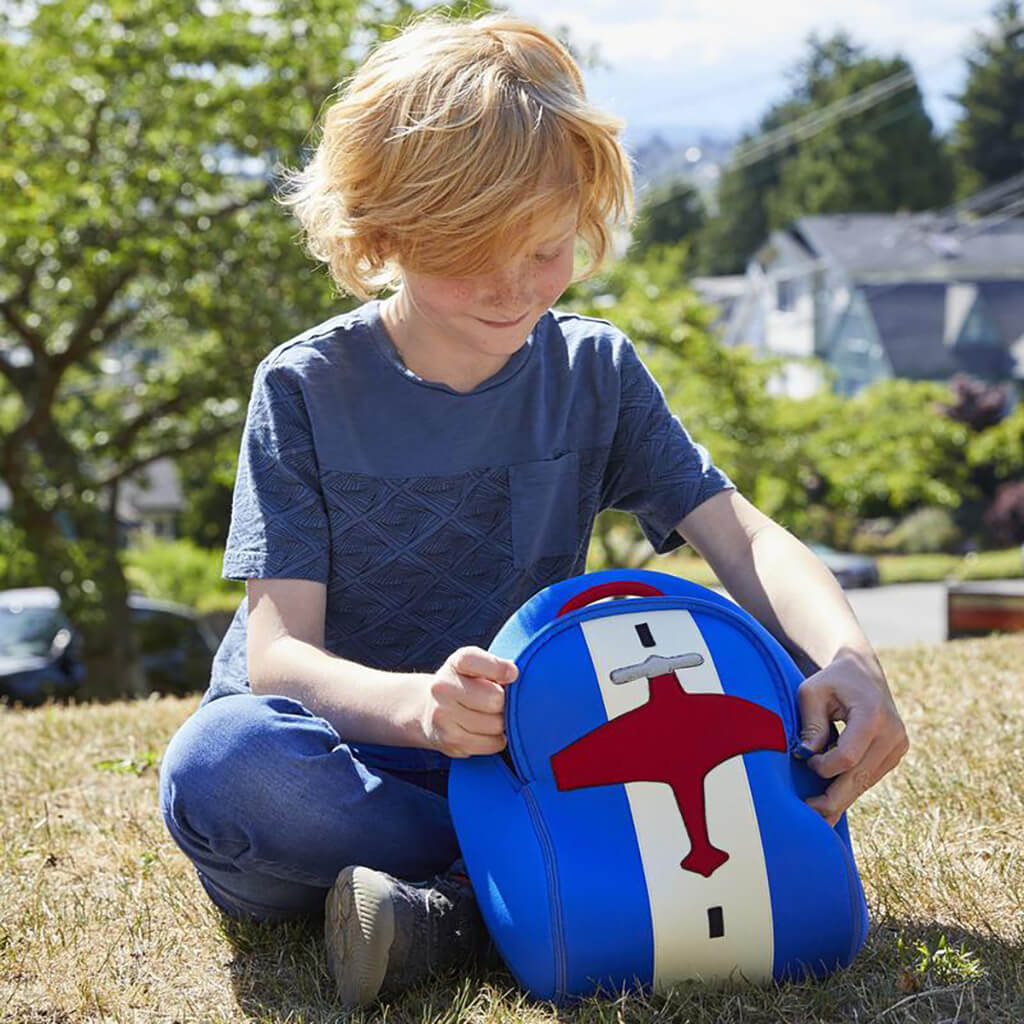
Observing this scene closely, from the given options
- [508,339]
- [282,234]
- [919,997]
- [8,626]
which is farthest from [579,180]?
[8,626]

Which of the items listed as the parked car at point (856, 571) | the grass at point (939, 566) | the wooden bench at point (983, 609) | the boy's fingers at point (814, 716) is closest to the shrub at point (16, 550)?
the wooden bench at point (983, 609)

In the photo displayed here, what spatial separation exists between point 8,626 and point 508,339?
31.5 ft

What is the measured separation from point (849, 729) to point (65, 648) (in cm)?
983

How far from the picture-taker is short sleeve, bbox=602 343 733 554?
2543 millimetres

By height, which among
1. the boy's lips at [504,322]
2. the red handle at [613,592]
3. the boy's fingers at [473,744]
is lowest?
the boy's fingers at [473,744]

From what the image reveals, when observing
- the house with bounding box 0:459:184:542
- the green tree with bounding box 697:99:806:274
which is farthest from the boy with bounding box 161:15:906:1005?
the green tree with bounding box 697:99:806:274

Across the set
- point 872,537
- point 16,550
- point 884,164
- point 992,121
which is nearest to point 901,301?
point 872,537

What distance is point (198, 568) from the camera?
25.8 m

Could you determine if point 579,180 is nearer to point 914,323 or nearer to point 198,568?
point 198,568

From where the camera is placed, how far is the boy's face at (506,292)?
2203 millimetres

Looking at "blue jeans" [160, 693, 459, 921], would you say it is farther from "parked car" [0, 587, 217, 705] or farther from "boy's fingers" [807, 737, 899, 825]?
"parked car" [0, 587, 217, 705]

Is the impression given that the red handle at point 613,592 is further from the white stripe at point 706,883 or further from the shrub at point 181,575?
the shrub at point 181,575

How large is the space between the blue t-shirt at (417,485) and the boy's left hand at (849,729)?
0.55 m

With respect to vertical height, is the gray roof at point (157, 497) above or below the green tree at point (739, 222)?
below
